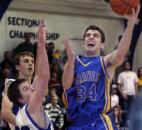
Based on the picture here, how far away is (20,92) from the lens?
12.5ft

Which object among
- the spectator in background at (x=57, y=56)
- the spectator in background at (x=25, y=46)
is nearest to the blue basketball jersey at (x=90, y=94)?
the spectator in background at (x=25, y=46)

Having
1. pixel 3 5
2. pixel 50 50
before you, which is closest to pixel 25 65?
pixel 50 50

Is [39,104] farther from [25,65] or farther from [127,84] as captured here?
[127,84]

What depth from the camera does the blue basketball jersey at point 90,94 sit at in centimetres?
438

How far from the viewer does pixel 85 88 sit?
14.4ft

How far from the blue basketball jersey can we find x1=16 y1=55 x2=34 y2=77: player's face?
1.57 feet

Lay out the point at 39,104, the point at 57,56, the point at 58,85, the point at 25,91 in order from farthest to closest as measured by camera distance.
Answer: the point at 57,56, the point at 58,85, the point at 25,91, the point at 39,104

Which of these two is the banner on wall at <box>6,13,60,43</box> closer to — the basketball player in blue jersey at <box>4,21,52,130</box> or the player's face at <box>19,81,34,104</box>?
the player's face at <box>19,81,34,104</box>

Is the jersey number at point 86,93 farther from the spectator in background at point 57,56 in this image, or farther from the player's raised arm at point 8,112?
the spectator in background at point 57,56

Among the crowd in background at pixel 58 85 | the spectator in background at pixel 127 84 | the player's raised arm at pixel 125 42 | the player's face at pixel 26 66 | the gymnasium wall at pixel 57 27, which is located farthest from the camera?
the spectator in background at pixel 127 84

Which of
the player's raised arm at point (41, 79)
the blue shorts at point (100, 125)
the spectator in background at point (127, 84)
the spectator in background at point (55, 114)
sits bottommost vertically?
the spectator in background at point (127, 84)

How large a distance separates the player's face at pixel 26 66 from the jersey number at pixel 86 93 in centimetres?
57

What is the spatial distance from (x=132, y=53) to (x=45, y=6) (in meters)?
3.68

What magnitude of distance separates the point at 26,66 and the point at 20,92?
3.01ft
